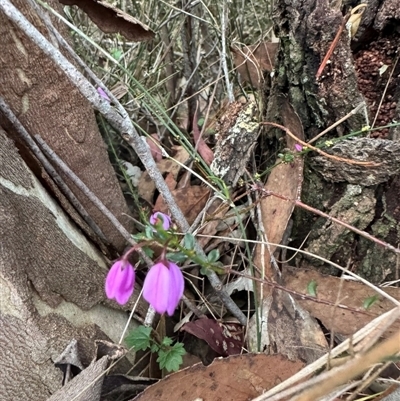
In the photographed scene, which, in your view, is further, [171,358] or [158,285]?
[171,358]

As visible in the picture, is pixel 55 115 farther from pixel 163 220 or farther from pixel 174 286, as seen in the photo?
pixel 174 286

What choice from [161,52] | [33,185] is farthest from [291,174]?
[161,52]

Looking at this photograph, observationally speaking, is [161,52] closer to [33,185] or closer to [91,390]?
[33,185]

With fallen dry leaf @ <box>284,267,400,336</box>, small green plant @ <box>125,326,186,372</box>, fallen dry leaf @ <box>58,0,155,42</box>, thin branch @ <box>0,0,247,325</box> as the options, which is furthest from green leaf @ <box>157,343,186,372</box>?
fallen dry leaf @ <box>58,0,155,42</box>

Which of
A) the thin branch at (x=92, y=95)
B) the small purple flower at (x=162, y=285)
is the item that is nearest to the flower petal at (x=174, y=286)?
the small purple flower at (x=162, y=285)

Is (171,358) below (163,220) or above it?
below

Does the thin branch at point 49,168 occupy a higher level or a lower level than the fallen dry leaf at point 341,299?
higher

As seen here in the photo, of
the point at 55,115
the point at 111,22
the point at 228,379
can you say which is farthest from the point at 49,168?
the point at 228,379

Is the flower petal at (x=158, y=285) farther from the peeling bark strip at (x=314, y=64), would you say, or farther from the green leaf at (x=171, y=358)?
the peeling bark strip at (x=314, y=64)
